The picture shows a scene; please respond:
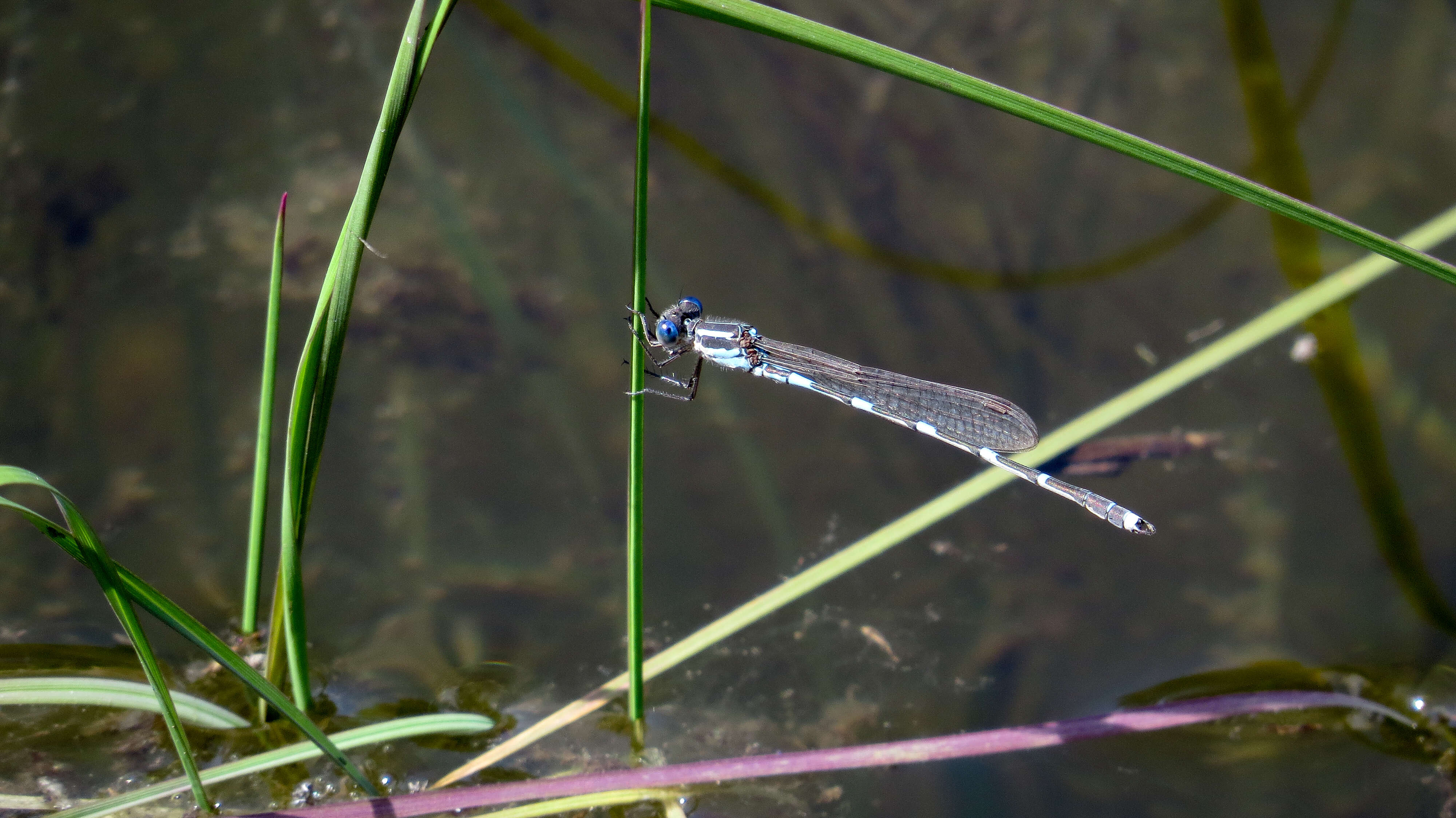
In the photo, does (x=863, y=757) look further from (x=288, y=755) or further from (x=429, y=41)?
(x=429, y=41)

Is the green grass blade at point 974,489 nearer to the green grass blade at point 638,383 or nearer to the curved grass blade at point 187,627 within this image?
the green grass blade at point 638,383

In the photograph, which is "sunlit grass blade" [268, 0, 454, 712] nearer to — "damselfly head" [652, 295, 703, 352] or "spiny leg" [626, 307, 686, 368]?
"spiny leg" [626, 307, 686, 368]

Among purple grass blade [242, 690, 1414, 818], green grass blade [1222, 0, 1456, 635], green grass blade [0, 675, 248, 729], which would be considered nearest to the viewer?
green grass blade [0, 675, 248, 729]

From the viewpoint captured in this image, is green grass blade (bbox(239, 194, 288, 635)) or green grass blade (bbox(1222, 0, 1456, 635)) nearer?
green grass blade (bbox(239, 194, 288, 635))

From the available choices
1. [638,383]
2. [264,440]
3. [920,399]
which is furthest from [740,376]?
[264,440]

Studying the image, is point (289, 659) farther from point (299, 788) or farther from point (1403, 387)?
point (1403, 387)

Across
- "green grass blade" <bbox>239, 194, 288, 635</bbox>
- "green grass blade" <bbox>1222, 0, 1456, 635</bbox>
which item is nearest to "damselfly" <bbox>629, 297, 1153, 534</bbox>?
"green grass blade" <bbox>1222, 0, 1456, 635</bbox>
